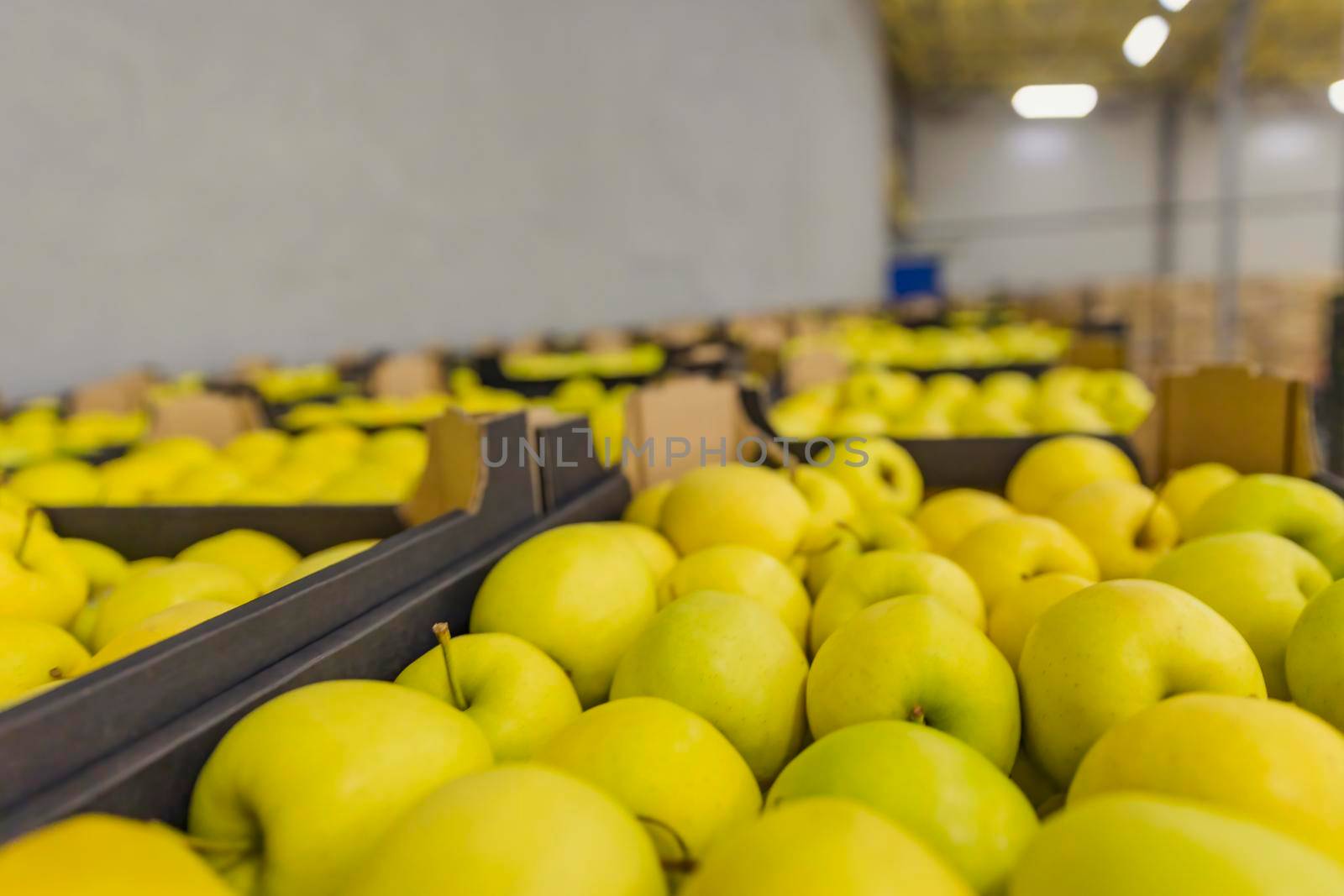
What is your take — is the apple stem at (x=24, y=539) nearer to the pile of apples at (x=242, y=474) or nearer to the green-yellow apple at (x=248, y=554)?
the green-yellow apple at (x=248, y=554)

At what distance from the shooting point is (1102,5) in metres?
15.2

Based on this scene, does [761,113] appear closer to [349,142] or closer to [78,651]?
[349,142]

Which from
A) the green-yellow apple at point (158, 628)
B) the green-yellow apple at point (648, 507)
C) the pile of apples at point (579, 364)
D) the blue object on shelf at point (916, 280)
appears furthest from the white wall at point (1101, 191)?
the green-yellow apple at point (158, 628)

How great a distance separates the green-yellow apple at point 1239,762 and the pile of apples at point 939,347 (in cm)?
293

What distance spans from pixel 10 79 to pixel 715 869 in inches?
136

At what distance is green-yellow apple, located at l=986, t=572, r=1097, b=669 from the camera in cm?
108

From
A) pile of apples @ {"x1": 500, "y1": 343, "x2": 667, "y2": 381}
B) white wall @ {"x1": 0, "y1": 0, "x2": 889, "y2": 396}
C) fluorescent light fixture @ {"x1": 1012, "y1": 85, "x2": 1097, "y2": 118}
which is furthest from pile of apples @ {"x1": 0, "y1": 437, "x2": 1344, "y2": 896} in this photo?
fluorescent light fixture @ {"x1": 1012, "y1": 85, "x2": 1097, "y2": 118}

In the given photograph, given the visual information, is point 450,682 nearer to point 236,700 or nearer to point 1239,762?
point 236,700

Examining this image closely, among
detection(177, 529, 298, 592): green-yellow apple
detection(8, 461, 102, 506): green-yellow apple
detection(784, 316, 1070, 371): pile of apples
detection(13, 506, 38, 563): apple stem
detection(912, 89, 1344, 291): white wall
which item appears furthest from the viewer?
detection(912, 89, 1344, 291): white wall

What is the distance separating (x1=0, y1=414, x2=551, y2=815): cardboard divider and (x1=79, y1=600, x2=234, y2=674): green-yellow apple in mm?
79

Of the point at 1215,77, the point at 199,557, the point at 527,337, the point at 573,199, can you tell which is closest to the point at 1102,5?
the point at 1215,77

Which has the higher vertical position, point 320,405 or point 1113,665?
point 320,405

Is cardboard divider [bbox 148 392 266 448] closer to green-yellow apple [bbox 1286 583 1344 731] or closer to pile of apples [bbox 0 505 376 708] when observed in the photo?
pile of apples [bbox 0 505 376 708]

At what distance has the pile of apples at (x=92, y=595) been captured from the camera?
3.10 ft
